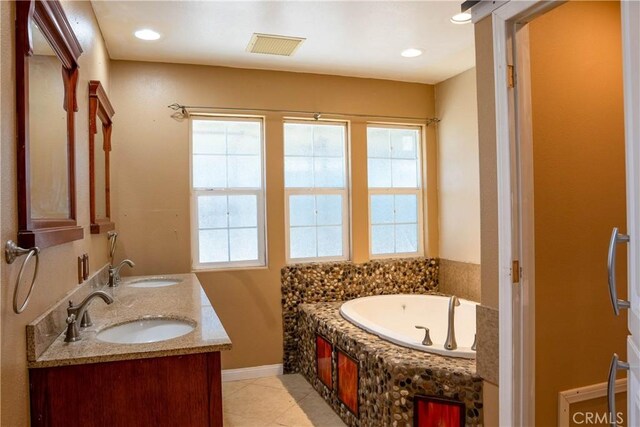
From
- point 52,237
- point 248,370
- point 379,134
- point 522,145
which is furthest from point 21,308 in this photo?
point 379,134

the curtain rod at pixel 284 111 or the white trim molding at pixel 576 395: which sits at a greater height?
the curtain rod at pixel 284 111

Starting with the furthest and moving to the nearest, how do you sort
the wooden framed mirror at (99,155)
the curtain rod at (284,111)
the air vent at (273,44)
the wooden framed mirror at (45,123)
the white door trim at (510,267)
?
the curtain rod at (284,111) → the air vent at (273,44) → the wooden framed mirror at (99,155) → the white door trim at (510,267) → the wooden framed mirror at (45,123)

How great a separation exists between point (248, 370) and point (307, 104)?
2.39 m

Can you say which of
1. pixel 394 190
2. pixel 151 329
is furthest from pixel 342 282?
pixel 151 329

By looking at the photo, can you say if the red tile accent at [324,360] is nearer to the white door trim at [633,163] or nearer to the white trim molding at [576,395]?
the white trim molding at [576,395]

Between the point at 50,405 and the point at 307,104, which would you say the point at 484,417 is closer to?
the point at 50,405

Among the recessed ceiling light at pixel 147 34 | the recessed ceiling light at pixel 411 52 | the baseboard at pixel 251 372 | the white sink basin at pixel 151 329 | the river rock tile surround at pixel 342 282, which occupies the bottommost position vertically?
the baseboard at pixel 251 372

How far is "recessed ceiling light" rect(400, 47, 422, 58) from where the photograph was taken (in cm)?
345

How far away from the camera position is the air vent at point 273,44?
10.4ft

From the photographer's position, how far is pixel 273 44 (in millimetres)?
3271

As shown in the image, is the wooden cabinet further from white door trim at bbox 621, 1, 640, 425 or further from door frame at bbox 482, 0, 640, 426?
white door trim at bbox 621, 1, 640, 425

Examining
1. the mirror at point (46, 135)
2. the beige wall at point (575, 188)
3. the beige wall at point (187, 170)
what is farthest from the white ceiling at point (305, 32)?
the mirror at point (46, 135)

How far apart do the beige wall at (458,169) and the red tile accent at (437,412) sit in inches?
72.7

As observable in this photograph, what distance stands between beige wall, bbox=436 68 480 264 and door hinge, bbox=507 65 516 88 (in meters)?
2.07
